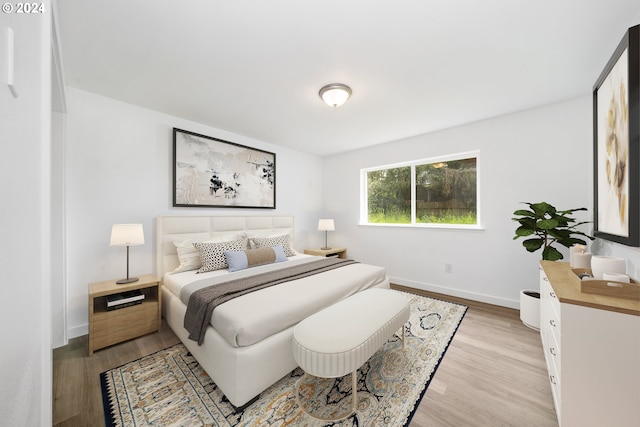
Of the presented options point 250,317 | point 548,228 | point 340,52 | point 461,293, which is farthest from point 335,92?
point 461,293

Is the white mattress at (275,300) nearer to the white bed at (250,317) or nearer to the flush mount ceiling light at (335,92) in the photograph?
the white bed at (250,317)

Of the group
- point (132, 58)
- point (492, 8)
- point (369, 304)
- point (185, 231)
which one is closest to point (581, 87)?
point (492, 8)

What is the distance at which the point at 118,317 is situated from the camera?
7.29 ft

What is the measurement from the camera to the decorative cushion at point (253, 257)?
2.73 m

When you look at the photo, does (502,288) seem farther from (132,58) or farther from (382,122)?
(132,58)

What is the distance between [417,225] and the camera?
3.93 meters

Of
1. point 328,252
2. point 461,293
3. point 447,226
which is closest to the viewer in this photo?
point 461,293

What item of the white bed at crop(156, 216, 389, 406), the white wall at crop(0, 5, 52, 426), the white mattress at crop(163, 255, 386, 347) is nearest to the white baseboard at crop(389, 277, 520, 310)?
the white bed at crop(156, 216, 389, 406)

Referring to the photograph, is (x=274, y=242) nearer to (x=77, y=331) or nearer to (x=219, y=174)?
(x=219, y=174)

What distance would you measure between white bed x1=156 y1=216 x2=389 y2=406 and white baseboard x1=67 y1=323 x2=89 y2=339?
69 centimetres

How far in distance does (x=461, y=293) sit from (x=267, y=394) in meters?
2.95

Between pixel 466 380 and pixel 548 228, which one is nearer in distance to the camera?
pixel 466 380

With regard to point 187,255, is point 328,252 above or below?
below

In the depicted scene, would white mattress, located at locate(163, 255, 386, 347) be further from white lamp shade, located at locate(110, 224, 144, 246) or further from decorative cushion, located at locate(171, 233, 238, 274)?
white lamp shade, located at locate(110, 224, 144, 246)
